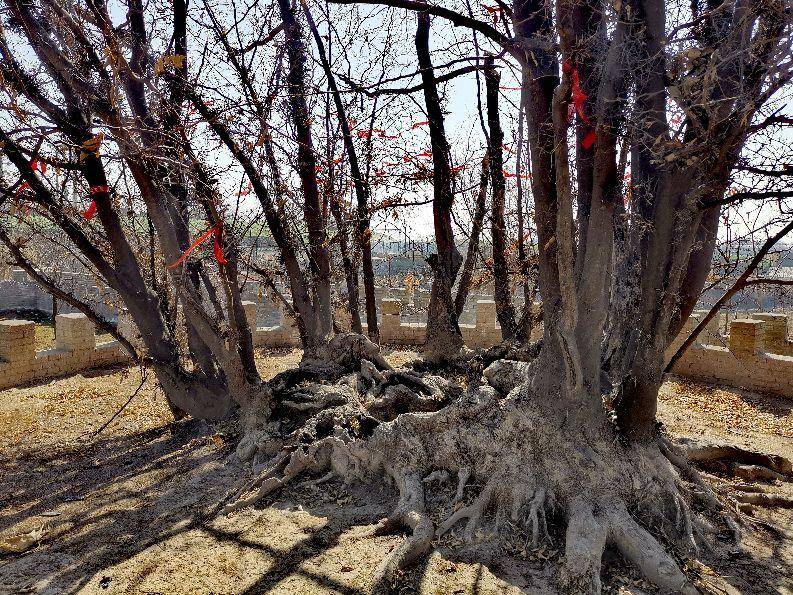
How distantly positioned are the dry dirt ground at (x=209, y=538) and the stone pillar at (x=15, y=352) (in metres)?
3.18

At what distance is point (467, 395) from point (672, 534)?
1.89 metres

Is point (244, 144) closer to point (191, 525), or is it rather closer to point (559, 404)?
point (191, 525)

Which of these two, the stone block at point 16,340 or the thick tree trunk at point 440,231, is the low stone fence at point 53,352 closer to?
the stone block at point 16,340

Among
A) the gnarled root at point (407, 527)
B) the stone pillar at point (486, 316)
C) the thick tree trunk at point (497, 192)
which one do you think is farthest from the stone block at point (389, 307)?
the gnarled root at point (407, 527)

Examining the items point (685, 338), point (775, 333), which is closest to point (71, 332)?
point (685, 338)

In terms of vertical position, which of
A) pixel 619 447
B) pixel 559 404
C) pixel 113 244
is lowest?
pixel 619 447

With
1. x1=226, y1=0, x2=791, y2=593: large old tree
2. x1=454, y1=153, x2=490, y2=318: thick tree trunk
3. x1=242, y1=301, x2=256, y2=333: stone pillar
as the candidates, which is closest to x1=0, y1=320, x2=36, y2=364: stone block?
x1=242, y1=301, x2=256, y2=333: stone pillar

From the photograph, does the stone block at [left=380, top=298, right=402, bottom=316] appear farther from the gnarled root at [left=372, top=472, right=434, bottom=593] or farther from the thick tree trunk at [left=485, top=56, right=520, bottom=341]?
the gnarled root at [left=372, top=472, right=434, bottom=593]

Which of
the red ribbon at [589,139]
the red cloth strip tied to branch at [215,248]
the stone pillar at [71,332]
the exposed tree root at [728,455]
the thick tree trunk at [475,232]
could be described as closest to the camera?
the red ribbon at [589,139]

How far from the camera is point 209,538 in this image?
4105 mm

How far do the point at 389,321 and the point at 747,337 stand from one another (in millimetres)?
7042

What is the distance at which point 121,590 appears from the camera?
3.43m

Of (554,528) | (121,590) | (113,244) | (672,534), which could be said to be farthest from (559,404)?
(113,244)

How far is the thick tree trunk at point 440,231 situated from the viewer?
23.3 ft
